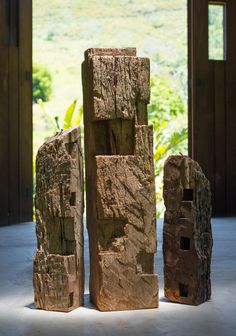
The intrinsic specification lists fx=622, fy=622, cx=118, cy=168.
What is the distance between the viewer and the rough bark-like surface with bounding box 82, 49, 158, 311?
3221mm

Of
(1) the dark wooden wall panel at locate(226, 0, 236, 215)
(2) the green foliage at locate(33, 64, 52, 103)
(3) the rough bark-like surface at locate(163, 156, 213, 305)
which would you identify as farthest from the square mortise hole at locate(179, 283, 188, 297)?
(2) the green foliage at locate(33, 64, 52, 103)

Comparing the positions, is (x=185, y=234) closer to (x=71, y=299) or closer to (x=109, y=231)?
(x=109, y=231)

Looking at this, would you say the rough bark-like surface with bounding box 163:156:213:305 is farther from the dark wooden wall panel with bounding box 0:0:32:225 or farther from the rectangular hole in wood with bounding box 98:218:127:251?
the dark wooden wall panel with bounding box 0:0:32:225

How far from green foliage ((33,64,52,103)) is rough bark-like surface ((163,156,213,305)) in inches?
671

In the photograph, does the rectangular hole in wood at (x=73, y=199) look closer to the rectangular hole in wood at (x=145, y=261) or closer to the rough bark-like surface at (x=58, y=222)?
the rough bark-like surface at (x=58, y=222)

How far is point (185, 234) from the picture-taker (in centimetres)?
336

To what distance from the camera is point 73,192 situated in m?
3.22

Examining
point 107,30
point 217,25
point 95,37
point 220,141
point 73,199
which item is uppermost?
point 107,30

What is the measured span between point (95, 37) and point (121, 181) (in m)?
20.6

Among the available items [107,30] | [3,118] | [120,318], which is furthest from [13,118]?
[107,30]

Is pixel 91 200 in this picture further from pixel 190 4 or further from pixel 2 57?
pixel 190 4

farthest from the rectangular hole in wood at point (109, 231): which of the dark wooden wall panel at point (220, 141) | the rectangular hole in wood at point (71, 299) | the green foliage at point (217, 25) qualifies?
the green foliage at point (217, 25)

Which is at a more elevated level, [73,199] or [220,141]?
[220,141]

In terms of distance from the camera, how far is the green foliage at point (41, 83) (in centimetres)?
2014
